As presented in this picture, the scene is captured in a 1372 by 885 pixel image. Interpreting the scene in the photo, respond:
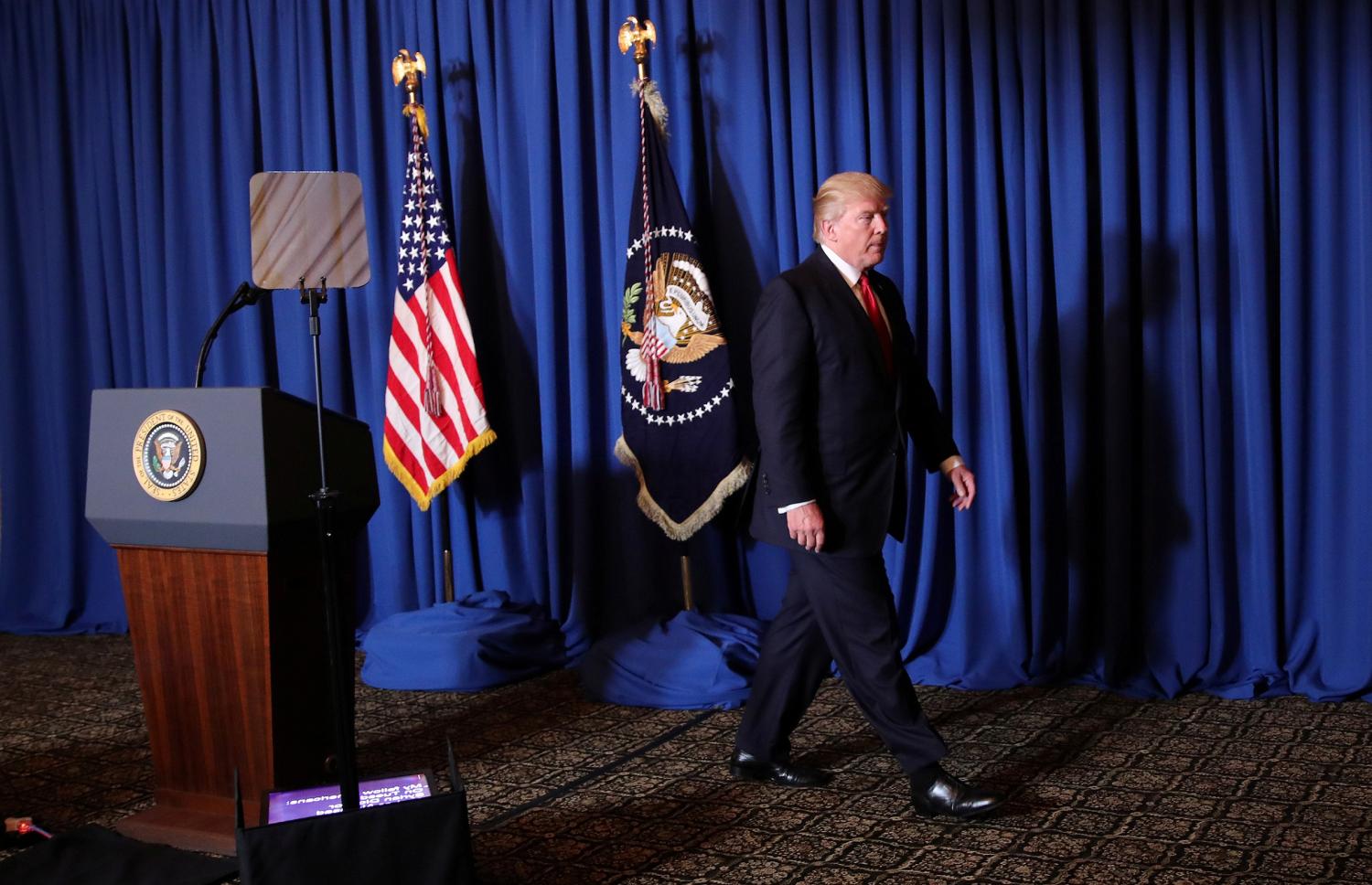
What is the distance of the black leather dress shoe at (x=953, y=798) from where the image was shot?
2717mm

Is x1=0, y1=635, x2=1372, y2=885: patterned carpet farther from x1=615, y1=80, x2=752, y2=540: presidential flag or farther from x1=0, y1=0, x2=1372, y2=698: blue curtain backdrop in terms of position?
x1=615, y1=80, x2=752, y2=540: presidential flag

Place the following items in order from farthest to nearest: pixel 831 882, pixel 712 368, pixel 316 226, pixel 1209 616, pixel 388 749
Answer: pixel 712 368 < pixel 1209 616 < pixel 388 749 < pixel 316 226 < pixel 831 882

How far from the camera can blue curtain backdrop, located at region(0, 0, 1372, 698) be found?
11.9 feet

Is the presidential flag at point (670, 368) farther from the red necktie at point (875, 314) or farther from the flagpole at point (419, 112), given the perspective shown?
→ the red necktie at point (875, 314)

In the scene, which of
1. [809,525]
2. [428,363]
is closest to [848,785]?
[809,525]

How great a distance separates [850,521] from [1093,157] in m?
1.69

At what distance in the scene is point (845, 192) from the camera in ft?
9.29

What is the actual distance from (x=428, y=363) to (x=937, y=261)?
1791 mm

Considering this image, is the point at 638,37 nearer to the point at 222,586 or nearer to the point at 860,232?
the point at 860,232

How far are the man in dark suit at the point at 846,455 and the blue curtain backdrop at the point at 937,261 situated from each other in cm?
116

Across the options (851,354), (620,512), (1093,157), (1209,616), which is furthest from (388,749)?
(1093,157)

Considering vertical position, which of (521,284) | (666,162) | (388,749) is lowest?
(388,749)

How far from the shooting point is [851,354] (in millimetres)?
2812

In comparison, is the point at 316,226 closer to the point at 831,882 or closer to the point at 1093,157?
the point at 831,882
